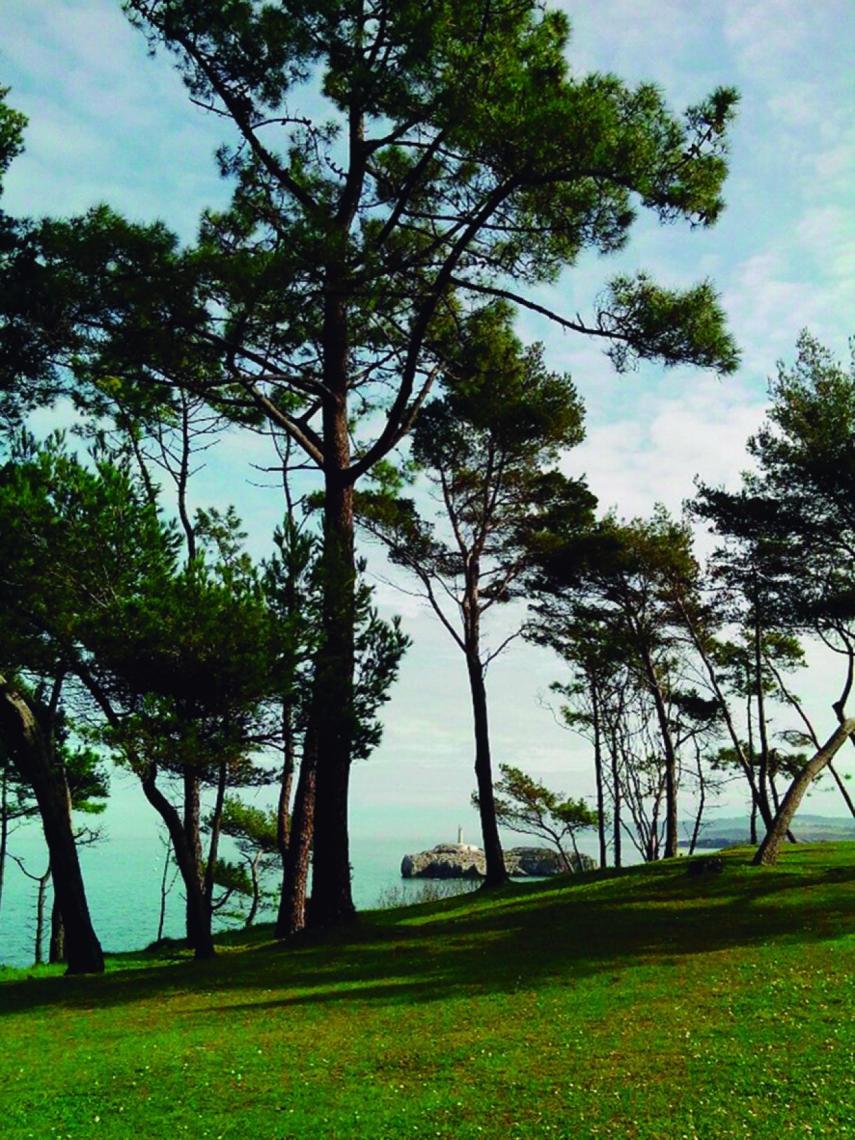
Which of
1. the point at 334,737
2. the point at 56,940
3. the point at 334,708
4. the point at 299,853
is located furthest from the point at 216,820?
the point at 334,708

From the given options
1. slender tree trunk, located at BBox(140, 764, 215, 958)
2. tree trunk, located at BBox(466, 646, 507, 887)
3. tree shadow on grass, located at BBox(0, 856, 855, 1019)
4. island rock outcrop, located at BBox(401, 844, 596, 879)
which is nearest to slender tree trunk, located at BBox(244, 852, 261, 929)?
tree trunk, located at BBox(466, 646, 507, 887)

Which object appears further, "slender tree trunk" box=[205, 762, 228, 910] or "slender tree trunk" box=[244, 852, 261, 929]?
"slender tree trunk" box=[244, 852, 261, 929]

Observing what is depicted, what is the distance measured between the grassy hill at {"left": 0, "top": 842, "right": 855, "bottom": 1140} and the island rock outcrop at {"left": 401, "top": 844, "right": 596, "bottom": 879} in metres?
54.2

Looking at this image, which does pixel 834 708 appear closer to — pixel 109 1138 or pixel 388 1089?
pixel 388 1089

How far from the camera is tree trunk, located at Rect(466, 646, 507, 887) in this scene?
21.8m

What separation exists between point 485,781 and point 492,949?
993cm

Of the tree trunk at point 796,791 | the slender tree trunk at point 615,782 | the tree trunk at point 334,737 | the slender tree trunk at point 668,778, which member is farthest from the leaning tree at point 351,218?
the slender tree trunk at point 615,782

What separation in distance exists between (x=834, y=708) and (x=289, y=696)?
12643mm

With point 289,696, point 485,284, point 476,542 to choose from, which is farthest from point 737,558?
point 289,696

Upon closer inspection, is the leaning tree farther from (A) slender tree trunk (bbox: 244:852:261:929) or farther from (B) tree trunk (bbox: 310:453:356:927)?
(A) slender tree trunk (bbox: 244:852:261:929)

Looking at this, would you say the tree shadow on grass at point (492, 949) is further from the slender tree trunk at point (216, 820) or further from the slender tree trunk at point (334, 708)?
the slender tree trunk at point (216, 820)

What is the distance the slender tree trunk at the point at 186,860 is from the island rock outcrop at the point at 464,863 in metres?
51.4

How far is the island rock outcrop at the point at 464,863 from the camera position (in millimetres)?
65875

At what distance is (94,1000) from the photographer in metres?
10.8
